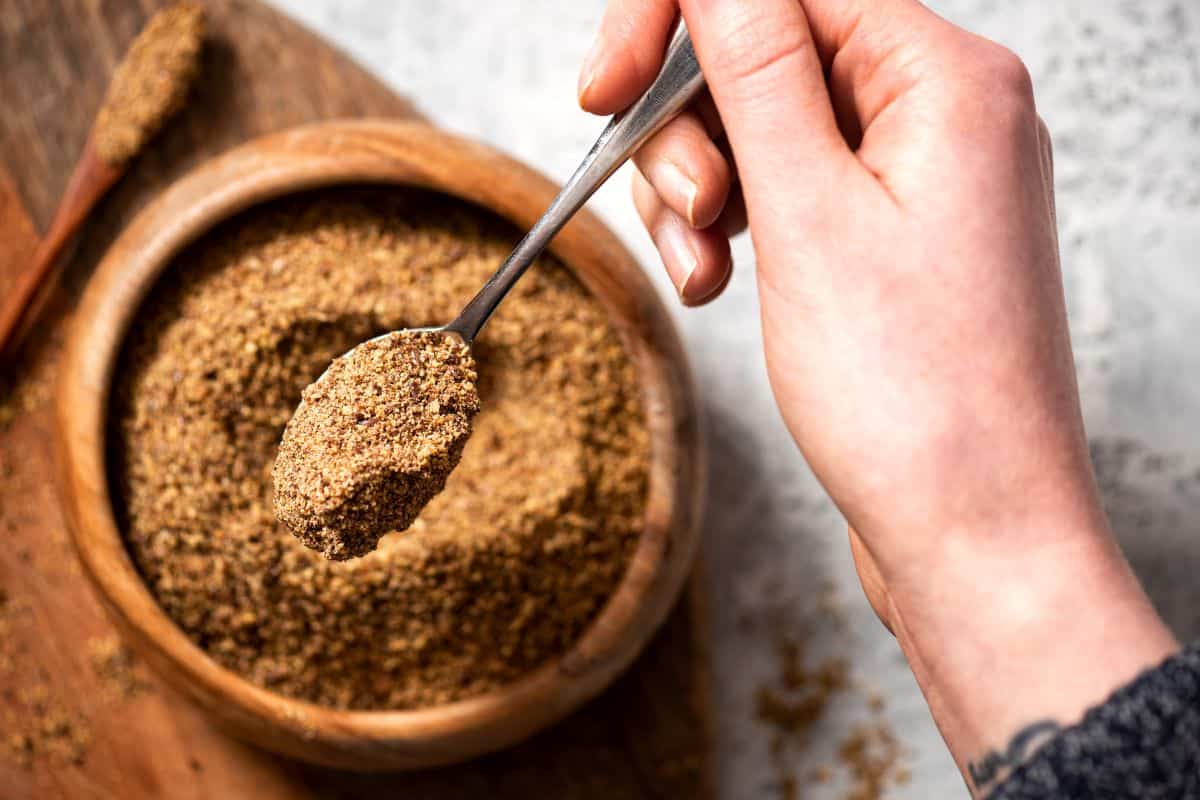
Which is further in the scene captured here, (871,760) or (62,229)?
(871,760)

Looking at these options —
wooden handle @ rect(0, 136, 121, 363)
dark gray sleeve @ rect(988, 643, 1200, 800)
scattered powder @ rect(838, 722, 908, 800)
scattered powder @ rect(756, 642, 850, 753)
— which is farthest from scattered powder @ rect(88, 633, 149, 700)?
dark gray sleeve @ rect(988, 643, 1200, 800)

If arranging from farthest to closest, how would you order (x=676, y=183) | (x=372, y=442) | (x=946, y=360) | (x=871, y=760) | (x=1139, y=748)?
(x=871, y=760)
(x=676, y=183)
(x=372, y=442)
(x=946, y=360)
(x=1139, y=748)

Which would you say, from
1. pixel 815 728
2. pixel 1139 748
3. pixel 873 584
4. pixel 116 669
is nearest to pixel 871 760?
pixel 815 728

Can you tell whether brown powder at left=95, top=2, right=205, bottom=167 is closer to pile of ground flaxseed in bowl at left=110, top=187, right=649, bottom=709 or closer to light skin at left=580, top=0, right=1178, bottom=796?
pile of ground flaxseed in bowl at left=110, top=187, right=649, bottom=709

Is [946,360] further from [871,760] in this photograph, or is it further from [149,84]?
[149,84]

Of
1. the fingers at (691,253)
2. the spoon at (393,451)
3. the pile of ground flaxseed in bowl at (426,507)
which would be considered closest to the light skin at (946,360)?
the spoon at (393,451)

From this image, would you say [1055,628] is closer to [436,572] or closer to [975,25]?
[436,572]

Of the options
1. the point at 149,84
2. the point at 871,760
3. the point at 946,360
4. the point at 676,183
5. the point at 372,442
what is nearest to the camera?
the point at 946,360
